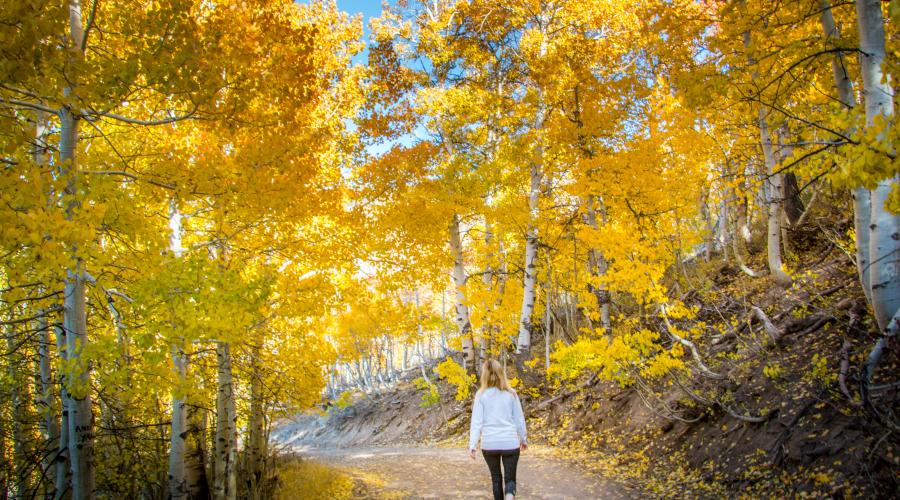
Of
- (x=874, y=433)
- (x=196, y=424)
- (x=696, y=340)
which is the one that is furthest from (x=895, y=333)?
(x=196, y=424)

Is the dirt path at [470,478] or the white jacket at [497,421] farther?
the dirt path at [470,478]

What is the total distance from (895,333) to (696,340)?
15.8ft

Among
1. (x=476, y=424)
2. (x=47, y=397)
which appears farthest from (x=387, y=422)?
(x=476, y=424)

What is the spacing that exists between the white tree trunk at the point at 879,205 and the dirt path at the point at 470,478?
127 inches

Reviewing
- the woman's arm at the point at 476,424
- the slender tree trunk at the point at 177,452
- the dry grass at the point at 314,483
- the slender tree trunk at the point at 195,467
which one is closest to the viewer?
the woman's arm at the point at 476,424

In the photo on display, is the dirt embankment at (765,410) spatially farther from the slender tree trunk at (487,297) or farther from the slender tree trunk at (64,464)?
the slender tree trunk at (64,464)

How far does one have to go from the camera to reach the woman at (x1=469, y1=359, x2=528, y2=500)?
423 cm

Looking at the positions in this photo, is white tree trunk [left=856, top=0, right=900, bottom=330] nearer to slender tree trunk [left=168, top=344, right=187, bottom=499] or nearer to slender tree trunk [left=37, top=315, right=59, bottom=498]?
slender tree trunk [left=168, top=344, right=187, bottom=499]

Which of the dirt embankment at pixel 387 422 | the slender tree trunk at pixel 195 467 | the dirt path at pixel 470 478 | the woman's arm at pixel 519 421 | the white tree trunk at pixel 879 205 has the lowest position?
the dirt embankment at pixel 387 422

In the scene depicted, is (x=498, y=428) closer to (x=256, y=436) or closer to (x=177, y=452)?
(x=177, y=452)

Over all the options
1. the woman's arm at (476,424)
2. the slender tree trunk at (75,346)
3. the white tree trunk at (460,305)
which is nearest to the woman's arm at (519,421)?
the woman's arm at (476,424)

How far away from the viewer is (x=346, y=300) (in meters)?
7.68

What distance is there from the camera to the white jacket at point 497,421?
4242mm

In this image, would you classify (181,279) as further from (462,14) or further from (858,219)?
(462,14)
